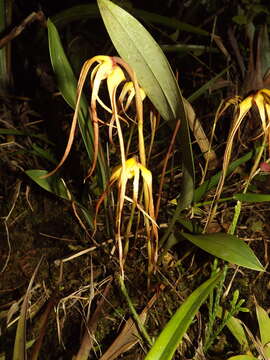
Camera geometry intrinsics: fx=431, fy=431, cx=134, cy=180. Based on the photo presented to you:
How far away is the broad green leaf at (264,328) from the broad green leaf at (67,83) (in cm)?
35

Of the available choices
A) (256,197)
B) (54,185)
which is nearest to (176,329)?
(256,197)

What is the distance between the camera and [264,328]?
0.72 m

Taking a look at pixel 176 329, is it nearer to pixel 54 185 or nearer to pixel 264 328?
pixel 264 328

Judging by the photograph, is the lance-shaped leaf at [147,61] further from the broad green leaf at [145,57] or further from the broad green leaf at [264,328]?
the broad green leaf at [264,328]

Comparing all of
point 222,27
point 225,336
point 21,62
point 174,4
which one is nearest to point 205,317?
point 225,336

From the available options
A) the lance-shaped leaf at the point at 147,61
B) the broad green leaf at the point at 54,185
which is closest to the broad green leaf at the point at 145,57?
the lance-shaped leaf at the point at 147,61

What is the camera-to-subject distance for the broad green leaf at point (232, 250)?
627mm

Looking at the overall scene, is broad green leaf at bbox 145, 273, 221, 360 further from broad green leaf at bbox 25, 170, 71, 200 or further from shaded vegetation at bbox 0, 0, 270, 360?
broad green leaf at bbox 25, 170, 71, 200

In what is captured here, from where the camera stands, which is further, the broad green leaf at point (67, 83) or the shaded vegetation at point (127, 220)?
the broad green leaf at point (67, 83)

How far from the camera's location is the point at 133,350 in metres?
0.73

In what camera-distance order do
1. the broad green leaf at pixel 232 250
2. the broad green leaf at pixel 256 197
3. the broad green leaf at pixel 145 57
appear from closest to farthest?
1. the broad green leaf at pixel 145 57
2. the broad green leaf at pixel 232 250
3. the broad green leaf at pixel 256 197

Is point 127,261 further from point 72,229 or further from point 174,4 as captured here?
point 174,4

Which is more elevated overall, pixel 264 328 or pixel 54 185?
pixel 54 185

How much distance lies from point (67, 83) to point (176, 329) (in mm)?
439
